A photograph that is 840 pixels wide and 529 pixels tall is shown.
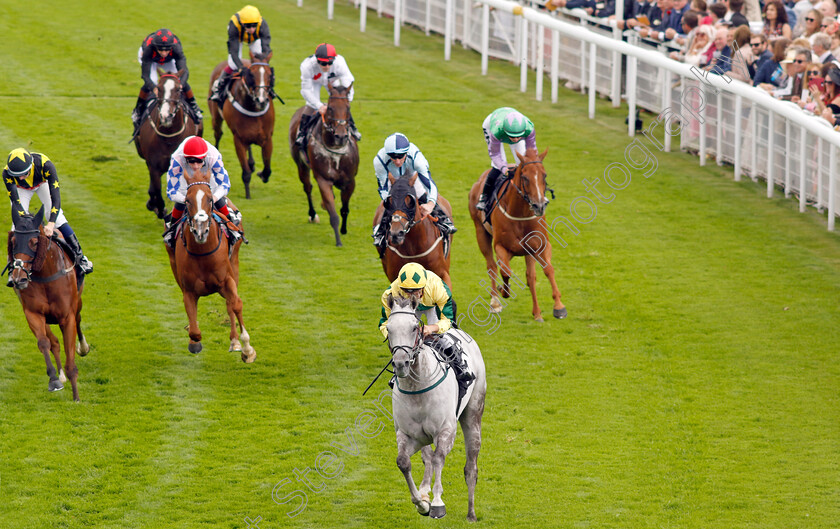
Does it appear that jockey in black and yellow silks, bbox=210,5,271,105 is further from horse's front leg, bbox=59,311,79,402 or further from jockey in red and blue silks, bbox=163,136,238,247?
horse's front leg, bbox=59,311,79,402

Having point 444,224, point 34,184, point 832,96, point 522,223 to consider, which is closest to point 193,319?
point 34,184

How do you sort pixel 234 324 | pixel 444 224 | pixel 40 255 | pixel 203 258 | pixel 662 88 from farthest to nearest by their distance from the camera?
pixel 662 88, pixel 234 324, pixel 444 224, pixel 203 258, pixel 40 255

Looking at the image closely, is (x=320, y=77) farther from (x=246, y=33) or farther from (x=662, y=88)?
(x=662, y=88)

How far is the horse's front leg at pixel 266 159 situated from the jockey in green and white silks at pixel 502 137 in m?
4.49

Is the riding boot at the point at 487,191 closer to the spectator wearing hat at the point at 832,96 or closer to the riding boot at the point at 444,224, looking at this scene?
the riding boot at the point at 444,224

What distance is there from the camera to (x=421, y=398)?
7742mm

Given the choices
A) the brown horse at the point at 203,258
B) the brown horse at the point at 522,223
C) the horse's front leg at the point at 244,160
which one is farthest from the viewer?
the horse's front leg at the point at 244,160

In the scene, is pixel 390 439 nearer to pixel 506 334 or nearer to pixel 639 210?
pixel 506 334

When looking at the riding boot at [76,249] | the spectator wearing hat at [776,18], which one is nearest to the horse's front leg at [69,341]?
the riding boot at [76,249]

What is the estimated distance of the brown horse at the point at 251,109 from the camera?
49.9 ft

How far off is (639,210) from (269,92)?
5166 millimetres

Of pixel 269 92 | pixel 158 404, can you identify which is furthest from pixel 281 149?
pixel 158 404

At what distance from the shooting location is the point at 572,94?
2109 cm

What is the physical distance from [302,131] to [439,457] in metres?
7.65
